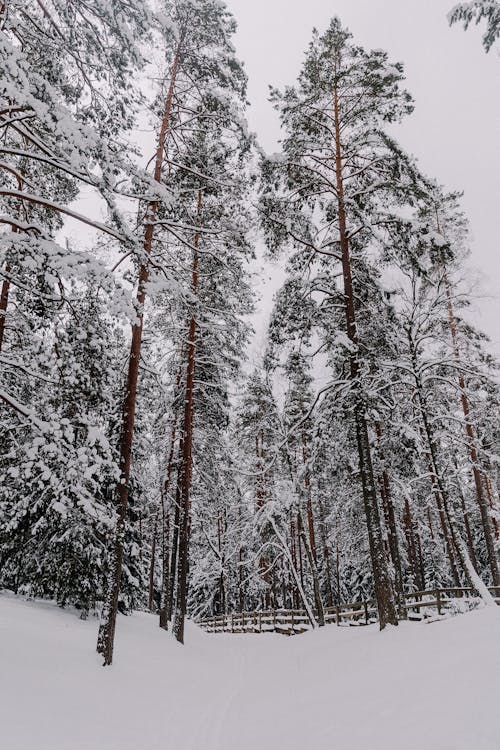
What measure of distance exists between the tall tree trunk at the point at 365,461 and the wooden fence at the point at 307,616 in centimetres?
411

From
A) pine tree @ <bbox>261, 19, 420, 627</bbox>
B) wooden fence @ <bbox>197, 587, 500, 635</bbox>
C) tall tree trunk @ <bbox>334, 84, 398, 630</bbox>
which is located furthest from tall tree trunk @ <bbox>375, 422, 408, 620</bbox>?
pine tree @ <bbox>261, 19, 420, 627</bbox>

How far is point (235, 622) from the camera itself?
22.8 meters

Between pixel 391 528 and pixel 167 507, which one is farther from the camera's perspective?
pixel 167 507

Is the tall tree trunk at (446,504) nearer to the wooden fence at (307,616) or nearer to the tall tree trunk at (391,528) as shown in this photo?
the wooden fence at (307,616)

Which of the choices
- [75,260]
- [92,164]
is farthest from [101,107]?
[75,260]

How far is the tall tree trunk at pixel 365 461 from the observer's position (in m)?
9.59

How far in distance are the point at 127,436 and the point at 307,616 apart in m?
15.4

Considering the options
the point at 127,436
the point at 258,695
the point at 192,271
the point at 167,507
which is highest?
the point at 192,271

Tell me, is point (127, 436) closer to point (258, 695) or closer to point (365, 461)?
point (258, 695)

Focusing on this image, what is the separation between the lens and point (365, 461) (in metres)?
10.4

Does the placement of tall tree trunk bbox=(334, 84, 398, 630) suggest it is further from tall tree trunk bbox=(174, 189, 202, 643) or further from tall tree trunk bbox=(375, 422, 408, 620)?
tall tree trunk bbox=(375, 422, 408, 620)

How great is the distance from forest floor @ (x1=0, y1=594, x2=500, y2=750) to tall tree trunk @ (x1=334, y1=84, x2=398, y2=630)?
627 mm

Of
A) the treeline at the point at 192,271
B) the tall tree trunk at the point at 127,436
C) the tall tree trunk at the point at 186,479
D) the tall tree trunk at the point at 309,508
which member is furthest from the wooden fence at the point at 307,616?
the tall tree trunk at the point at 127,436

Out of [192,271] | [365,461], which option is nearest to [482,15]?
[192,271]
